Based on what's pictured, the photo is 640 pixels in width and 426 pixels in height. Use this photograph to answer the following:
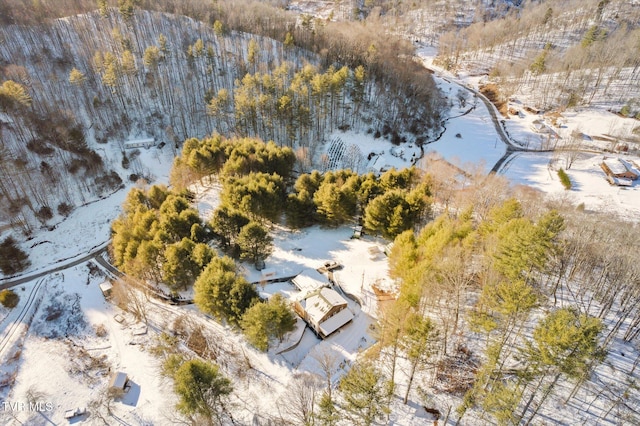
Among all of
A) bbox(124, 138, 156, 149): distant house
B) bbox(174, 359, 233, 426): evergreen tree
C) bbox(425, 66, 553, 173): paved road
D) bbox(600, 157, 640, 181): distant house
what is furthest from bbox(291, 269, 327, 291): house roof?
bbox(124, 138, 156, 149): distant house

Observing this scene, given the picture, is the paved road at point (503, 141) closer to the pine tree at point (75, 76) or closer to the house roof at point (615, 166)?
the house roof at point (615, 166)

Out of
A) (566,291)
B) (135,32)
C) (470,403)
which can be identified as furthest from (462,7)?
(470,403)

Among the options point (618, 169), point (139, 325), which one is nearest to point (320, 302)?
point (139, 325)

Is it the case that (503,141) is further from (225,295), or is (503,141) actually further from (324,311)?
(225,295)

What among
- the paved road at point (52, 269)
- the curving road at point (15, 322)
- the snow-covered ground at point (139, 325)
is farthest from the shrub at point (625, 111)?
the curving road at point (15, 322)

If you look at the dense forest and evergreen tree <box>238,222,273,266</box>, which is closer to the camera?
evergreen tree <box>238,222,273,266</box>

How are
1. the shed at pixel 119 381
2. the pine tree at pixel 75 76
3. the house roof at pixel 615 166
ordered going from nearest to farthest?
the shed at pixel 119 381 < the house roof at pixel 615 166 < the pine tree at pixel 75 76

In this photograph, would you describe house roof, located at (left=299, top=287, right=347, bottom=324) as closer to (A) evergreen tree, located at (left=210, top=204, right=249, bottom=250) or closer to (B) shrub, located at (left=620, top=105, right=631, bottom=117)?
(A) evergreen tree, located at (left=210, top=204, right=249, bottom=250)
